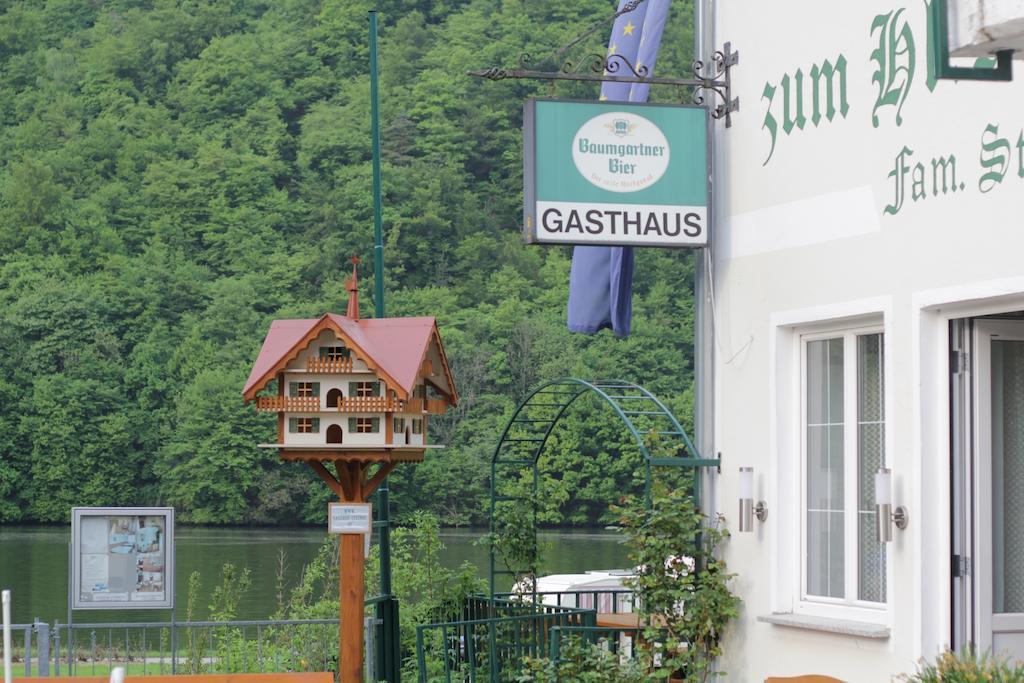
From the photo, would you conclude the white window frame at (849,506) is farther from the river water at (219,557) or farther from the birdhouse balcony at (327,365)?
the river water at (219,557)

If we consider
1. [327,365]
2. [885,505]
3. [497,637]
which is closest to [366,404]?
[327,365]

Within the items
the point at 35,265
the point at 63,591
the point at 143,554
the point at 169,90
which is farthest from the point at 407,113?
the point at 143,554

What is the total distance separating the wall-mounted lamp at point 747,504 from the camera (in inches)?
314

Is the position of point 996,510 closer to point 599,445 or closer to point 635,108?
point 635,108

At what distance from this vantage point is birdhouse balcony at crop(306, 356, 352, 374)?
9.47 m

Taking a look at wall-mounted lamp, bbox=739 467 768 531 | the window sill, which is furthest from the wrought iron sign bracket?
the window sill

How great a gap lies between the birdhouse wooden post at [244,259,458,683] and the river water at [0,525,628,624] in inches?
1107

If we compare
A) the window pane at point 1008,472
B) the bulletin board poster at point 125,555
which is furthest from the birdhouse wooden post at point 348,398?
the window pane at point 1008,472

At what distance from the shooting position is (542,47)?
55.0 m

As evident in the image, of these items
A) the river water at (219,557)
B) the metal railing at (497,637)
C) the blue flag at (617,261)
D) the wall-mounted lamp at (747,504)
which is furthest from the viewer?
the river water at (219,557)

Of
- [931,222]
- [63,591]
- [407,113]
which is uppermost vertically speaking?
[407,113]

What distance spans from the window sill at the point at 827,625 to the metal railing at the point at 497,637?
4.60 feet

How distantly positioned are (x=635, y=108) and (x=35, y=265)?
4680 cm

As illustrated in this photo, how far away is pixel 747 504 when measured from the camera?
799 centimetres
